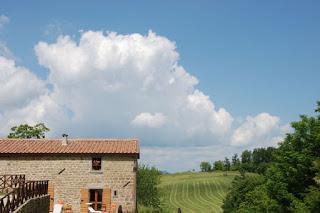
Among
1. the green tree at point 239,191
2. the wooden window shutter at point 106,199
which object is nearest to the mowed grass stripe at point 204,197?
the green tree at point 239,191

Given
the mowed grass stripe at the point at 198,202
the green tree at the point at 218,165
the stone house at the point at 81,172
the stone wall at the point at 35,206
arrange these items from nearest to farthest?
the stone wall at the point at 35,206, the stone house at the point at 81,172, the mowed grass stripe at the point at 198,202, the green tree at the point at 218,165

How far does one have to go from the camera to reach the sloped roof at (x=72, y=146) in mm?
28297

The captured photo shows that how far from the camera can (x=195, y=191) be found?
89.1 metres

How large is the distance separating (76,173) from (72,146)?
205 cm

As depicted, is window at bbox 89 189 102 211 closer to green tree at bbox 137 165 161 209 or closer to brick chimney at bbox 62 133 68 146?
brick chimney at bbox 62 133 68 146

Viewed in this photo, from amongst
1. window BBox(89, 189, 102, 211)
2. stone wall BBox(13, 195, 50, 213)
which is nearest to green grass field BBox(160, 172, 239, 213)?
window BBox(89, 189, 102, 211)

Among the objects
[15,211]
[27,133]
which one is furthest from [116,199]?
[27,133]

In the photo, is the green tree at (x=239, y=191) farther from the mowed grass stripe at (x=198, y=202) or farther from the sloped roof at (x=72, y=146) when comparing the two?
the sloped roof at (x=72, y=146)

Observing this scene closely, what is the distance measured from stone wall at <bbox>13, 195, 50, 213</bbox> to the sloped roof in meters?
7.77

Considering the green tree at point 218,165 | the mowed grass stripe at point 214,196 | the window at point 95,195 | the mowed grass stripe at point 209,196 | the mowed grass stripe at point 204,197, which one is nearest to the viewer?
the window at point 95,195

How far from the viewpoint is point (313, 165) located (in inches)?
1000

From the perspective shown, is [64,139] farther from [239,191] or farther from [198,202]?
[198,202]

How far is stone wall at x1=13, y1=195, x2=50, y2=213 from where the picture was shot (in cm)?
1451

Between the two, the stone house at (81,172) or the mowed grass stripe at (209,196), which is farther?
the mowed grass stripe at (209,196)
